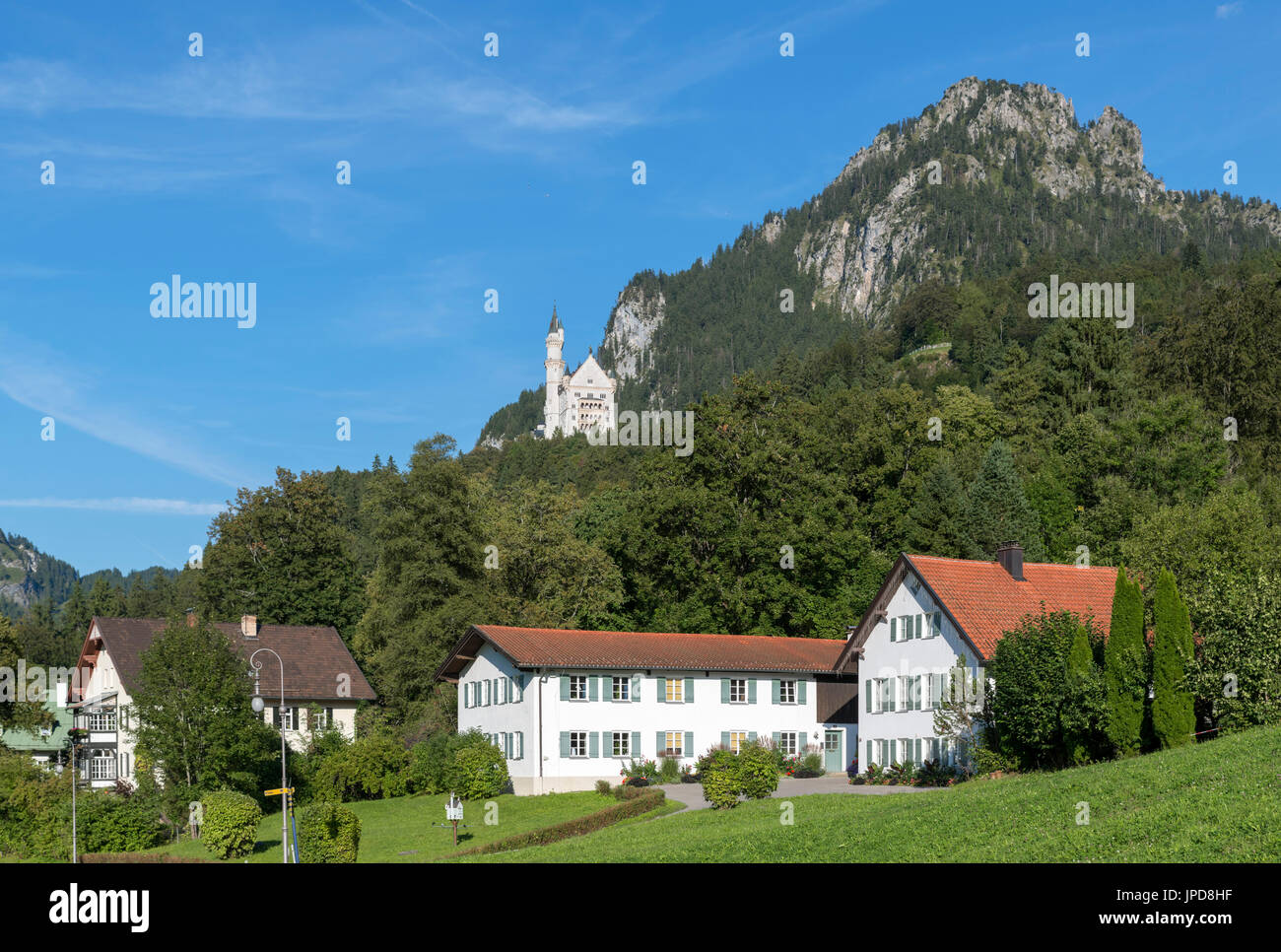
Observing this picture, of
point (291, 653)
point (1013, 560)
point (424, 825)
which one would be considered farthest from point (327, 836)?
point (291, 653)

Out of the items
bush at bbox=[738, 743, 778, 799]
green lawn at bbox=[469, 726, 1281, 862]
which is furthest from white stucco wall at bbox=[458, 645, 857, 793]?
green lawn at bbox=[469, 726, 1281, 862]

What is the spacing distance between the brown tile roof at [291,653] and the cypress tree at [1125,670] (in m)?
44.4

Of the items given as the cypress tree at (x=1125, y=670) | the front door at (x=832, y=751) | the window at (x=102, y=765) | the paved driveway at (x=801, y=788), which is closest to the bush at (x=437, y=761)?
the paved driveway at (x=801, y=788)

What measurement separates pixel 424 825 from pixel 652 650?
14812mm

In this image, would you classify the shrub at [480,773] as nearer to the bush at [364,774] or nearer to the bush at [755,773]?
the bush at [364,774]

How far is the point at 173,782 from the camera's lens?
A: 4941 cm

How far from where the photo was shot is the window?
65.8 metres

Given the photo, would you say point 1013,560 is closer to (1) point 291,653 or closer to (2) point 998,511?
(2) point 998,511

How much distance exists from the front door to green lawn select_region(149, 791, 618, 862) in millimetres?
12720

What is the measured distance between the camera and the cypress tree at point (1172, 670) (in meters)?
32.4

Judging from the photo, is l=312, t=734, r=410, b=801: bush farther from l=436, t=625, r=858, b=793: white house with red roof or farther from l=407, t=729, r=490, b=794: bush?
l=436, t=625, r=858, b=793: white house with red roof

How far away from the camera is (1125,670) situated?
33.8 m
